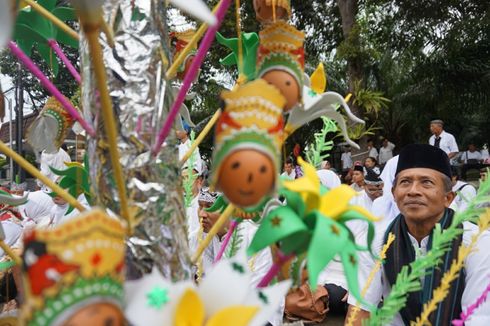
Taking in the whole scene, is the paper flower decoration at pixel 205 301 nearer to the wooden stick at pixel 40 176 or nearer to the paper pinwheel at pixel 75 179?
the wooden stick at pixel 40 176

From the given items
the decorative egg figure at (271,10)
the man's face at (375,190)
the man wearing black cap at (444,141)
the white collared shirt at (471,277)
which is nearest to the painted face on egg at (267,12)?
Result: the decorative egg figure at (271,10)

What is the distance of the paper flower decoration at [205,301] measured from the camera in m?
0.43

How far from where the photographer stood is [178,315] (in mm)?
439

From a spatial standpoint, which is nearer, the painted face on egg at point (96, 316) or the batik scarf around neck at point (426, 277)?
the painted face on egg at point (96, 316)

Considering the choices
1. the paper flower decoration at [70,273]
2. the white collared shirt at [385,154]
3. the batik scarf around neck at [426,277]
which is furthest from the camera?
the white collared shirt at [385,154]

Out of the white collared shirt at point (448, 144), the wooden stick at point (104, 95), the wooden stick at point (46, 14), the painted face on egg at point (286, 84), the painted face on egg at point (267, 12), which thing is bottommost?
the wooden stick at point (104, 95)

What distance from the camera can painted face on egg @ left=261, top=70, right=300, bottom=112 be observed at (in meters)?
0.59

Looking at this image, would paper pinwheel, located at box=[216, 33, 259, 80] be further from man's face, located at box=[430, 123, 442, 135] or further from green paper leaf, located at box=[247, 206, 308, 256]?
man's face, located at box=[430, 123, 442, 135]

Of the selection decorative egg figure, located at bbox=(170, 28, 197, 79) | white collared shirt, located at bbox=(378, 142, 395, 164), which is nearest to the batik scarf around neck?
decorative egg figure, located at bbox=(170, 28, 197, 79)

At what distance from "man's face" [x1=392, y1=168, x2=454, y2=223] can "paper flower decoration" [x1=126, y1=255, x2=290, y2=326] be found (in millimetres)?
1124

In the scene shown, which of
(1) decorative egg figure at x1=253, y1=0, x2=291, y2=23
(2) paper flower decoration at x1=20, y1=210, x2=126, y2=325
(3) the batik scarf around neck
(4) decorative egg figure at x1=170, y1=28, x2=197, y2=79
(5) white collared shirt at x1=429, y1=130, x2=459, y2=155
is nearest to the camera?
(2) paper flower decoration at x1=20, y1=210, x2=126, y2=325

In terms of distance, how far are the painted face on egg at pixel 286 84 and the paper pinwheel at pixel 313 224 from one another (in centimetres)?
10

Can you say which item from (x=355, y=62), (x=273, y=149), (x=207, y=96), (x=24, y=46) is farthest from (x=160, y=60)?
(x=207, y=96)

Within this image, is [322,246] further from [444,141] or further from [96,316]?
[444,141]
